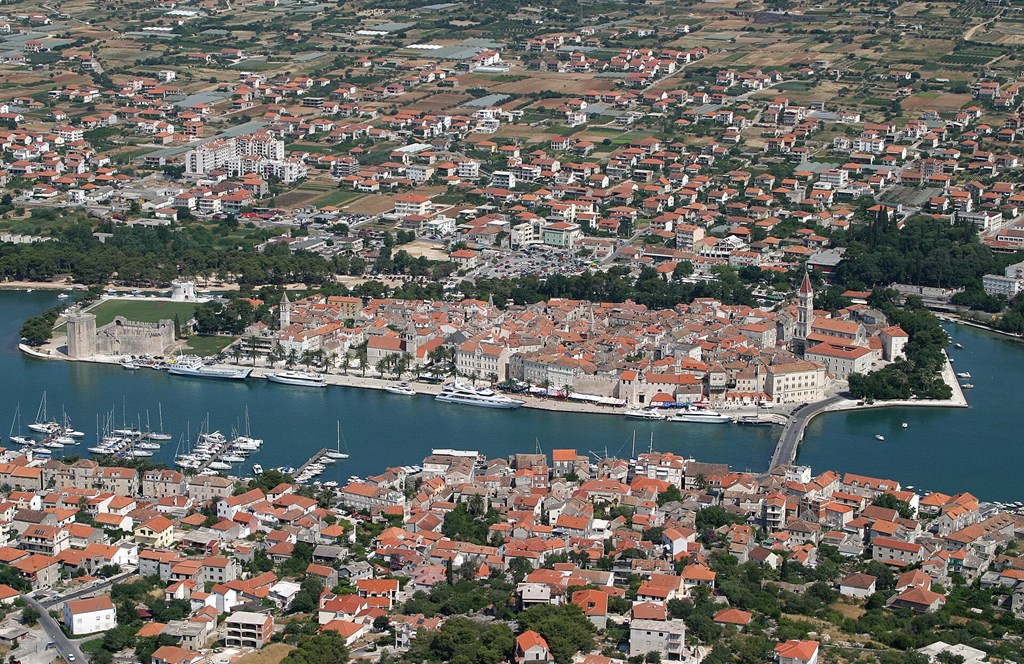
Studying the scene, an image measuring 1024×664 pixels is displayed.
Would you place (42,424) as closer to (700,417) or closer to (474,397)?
(474,397)

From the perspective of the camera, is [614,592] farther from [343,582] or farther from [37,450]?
[37,450]

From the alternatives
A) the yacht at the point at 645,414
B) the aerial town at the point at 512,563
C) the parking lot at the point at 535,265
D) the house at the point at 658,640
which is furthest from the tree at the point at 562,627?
the parking lot at the point at 535,265

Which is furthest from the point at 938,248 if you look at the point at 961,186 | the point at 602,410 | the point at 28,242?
the point at 28,242

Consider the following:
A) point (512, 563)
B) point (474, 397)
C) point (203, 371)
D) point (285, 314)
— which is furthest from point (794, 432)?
point (203, 371)

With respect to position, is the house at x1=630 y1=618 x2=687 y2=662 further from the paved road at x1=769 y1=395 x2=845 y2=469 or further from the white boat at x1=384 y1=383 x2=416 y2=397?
the white boat at x1=384 y1=383 x2=416 y2=397

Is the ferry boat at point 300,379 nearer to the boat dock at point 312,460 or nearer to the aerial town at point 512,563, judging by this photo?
the boat dock at point 312,460
